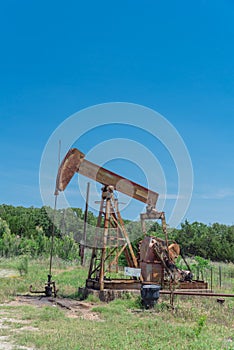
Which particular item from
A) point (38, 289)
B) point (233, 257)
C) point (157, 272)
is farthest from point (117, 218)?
point (233, 257)

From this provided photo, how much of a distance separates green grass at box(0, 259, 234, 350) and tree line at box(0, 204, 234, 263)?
1200cm

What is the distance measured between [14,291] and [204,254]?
71.3 ft

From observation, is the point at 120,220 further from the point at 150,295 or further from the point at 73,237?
the point at 73,237

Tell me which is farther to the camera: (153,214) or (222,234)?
(222,234)

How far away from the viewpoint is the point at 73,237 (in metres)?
31.8

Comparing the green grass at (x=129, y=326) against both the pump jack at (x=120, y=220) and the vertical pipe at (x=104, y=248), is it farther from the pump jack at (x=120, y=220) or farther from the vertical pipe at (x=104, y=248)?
the pump jack at (x=120, y=220)

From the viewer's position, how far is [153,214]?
41.0 feet

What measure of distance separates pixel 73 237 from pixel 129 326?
24672 millimetres

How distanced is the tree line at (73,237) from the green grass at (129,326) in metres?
12.0

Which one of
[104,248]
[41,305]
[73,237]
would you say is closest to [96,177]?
[104,248]

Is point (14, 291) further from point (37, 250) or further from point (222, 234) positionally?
point (222, 234)

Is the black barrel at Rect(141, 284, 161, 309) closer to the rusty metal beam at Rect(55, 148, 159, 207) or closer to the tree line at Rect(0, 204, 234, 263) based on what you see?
the rusty metal beam at Rect(55, 148, 159, 207)

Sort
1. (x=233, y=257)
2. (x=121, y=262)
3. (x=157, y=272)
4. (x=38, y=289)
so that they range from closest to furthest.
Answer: (x=157, y=272) → (x=38, y=289) → (x=121, y=262) → (x=233, y=257)

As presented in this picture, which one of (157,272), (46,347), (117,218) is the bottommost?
(46,347)
